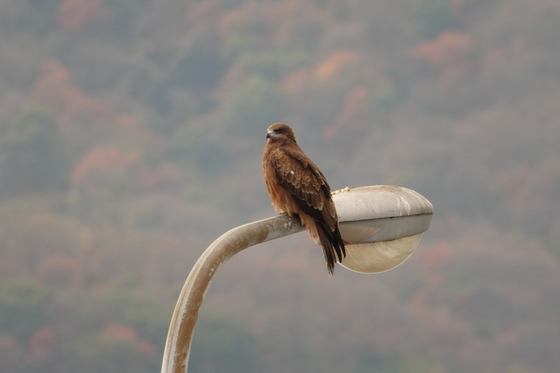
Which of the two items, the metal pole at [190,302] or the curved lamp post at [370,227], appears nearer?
the metal pole at [190,302]

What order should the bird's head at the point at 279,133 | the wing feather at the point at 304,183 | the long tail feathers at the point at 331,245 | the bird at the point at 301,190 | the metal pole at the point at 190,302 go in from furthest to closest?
the bird's head at the point at 279,133 → the wing feather at the point at 304,183 → the bird at the point at 301,190 → the long tail feathers at the point at 331,245 → the metal pole at the point at 190,302

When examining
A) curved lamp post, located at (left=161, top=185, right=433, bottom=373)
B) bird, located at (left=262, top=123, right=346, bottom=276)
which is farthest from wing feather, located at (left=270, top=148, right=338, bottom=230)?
curved lamp post, located at (left=161, top=185, right=433, bottom=373)

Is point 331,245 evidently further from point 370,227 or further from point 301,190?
point 301,190

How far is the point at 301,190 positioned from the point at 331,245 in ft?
2.43

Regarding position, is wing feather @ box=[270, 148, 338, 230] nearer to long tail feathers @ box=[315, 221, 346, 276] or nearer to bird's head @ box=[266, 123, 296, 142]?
long tail feathers @ box=[315, 221, 346, 276]

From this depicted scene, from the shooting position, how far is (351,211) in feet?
12.6

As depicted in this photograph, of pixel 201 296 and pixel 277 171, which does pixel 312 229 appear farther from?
pixel 201 296

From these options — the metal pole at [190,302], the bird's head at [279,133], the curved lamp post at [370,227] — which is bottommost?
the metal pole at [190,302]

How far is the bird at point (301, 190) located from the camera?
14.2ft

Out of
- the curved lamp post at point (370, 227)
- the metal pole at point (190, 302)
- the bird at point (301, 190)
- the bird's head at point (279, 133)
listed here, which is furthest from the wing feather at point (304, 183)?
the metal pole at point (190, 302)

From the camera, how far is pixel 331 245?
436 cm

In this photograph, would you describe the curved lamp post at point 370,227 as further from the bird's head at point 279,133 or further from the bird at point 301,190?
the bird's head at point 279,133

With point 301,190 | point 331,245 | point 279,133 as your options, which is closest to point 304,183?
point 301,190

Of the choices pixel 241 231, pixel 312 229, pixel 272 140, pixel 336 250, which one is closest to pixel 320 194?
pixel 312 229
